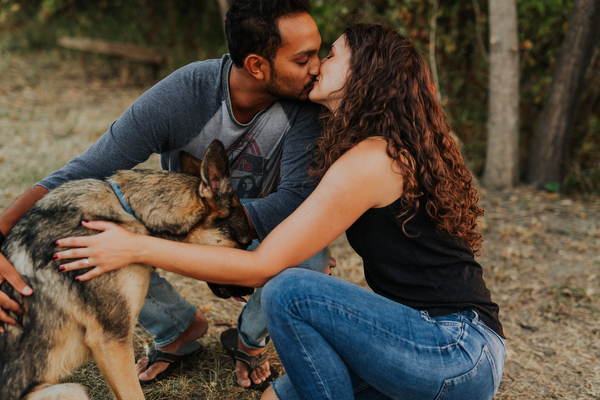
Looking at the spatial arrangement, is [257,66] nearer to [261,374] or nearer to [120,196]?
[120,196]

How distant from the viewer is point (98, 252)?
6.88 ft

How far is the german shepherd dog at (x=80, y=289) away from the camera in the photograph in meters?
2.09

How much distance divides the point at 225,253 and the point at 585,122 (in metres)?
5.68

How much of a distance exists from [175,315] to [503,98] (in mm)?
4480

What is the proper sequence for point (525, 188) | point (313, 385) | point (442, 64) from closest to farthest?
point (313, 385), point (525, 188), point (442, 64)

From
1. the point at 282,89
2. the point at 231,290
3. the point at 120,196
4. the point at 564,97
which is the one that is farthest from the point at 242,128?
the point at 564,97

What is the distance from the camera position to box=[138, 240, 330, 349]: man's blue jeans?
2.82m

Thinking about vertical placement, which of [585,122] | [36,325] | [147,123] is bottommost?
[585,122]

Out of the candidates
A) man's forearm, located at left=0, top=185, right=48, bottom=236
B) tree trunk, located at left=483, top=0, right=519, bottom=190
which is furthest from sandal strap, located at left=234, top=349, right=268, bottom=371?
tree trunk, located at left=483, top=0, right=519, bottom=190

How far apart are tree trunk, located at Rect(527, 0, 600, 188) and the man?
3991 millimetres

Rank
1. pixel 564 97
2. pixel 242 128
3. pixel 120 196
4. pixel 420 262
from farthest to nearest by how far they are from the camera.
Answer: pixel 564 97
pixel 242 128
pixel 120 196
pixel 420 262

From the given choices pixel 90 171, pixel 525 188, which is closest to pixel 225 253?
pixel 90 171

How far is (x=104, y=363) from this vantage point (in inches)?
87.7

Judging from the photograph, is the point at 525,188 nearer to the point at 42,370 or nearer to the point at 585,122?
the point at 585,122
